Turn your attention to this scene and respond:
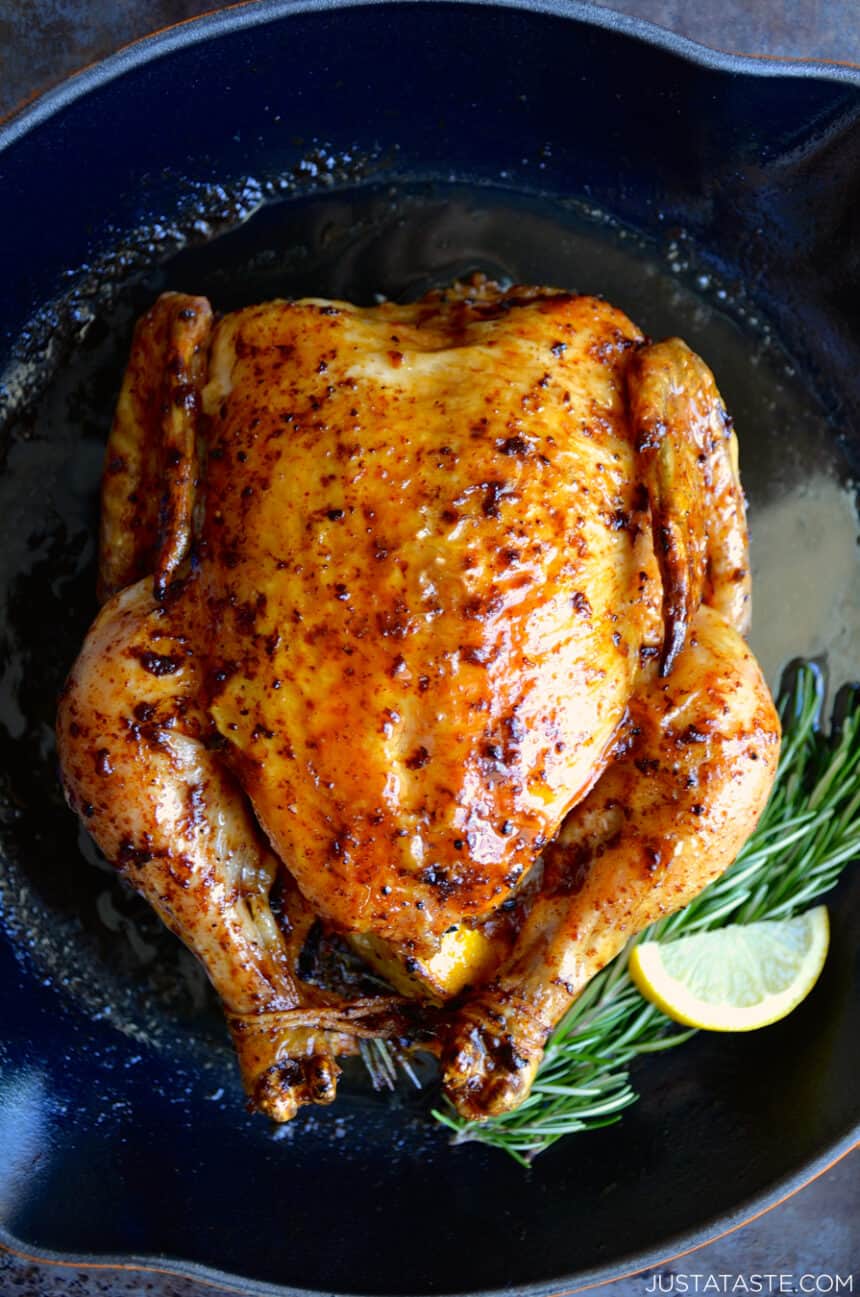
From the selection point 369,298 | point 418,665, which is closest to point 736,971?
point 418,665

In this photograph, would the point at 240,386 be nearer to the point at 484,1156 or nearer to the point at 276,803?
the point at 276,803

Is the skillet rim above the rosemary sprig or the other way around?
above

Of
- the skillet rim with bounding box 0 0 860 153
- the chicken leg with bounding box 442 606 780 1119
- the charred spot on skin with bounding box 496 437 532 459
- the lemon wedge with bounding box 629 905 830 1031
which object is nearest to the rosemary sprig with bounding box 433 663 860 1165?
the lemon wedge with bounding box 629 905 830 1031

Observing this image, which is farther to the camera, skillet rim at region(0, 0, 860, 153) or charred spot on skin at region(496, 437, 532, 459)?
skillet rim at region(0, 0, 860, 153)

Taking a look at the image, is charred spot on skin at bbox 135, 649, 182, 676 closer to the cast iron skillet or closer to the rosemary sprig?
the cast iron skillet

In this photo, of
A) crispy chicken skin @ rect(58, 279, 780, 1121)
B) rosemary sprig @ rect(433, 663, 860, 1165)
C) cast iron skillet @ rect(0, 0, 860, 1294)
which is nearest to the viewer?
crispy chicken skin @ rect(58, 279, 780, 1121)

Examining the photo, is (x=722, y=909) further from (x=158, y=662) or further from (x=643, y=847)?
(x=158, y=662)

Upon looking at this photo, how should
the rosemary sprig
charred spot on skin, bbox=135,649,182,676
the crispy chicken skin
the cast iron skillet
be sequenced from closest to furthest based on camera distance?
the crispy chicken skin → charred spot on skin, bbox=135,649,182,676 → the cast iron skillet → the rosemary sprig

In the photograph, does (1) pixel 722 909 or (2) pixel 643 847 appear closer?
(2) pixel 643 847
